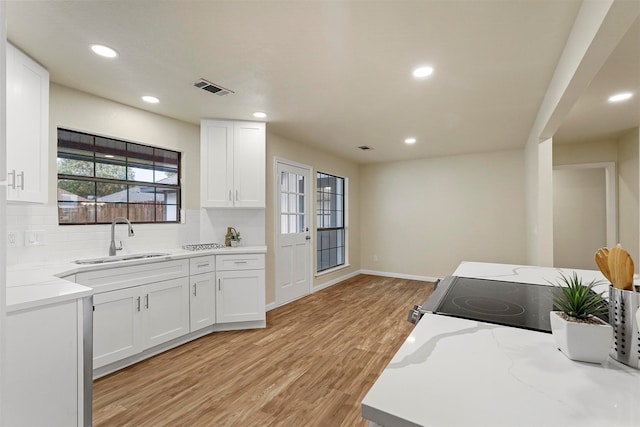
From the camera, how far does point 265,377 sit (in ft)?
7.64

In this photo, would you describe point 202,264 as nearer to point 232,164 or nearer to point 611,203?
point 232,164

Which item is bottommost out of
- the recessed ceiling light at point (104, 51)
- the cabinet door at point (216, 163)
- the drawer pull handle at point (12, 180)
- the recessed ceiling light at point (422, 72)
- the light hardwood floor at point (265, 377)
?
the light hardwood floor at point (265, 377)

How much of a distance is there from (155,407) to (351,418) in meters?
1.31

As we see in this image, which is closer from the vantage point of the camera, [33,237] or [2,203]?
[2,203]

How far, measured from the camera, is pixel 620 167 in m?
4.24

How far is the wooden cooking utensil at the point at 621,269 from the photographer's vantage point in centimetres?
81

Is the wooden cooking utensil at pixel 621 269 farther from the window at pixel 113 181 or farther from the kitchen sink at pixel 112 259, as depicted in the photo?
the window at pixel 113 181

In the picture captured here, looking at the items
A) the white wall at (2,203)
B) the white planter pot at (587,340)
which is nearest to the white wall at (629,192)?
the white planter pot at (587,340)

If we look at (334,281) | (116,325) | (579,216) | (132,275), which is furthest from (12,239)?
(579,216)

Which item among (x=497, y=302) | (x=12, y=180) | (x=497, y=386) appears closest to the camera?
(x=497, y=386)

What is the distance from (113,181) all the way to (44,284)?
5.16 ft

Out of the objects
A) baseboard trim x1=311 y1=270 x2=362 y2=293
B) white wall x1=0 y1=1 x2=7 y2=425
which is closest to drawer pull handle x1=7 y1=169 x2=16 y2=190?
white wall x1=0 y1=1 x2=7 y2=425

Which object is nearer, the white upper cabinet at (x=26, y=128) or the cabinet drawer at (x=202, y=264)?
the white upper cabinet at (x=26, y=128)

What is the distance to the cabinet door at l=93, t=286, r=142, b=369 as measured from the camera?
90.3 inches
